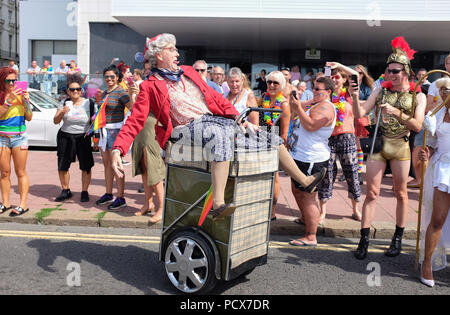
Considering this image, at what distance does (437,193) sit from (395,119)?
915 mm

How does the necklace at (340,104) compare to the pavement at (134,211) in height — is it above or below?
above

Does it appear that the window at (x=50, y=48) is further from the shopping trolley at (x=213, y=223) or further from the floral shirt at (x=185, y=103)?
the shopping trolley at (x=213, y=223)

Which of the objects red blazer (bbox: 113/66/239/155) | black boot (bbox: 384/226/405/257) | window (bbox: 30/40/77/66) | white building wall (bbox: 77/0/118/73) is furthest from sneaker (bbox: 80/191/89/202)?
window (bbox: 30/40/77/66)

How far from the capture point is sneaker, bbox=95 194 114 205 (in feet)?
20.9

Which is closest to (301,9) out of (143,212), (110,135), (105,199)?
(110,135)

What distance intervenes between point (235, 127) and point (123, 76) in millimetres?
3764

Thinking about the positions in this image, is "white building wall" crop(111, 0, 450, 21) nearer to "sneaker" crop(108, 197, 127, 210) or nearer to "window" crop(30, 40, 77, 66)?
"sneaker" crop(108, 197, 127, 210)

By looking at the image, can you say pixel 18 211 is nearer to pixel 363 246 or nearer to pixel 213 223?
pixel 213 223

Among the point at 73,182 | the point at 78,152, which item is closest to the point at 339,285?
the point at 78,152

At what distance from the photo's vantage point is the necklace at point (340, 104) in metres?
5.75

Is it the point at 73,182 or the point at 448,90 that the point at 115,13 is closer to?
the point at 73,182

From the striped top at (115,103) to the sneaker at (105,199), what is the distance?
1.05 meters

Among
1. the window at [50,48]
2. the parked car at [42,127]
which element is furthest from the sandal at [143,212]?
the window at [50,48]
